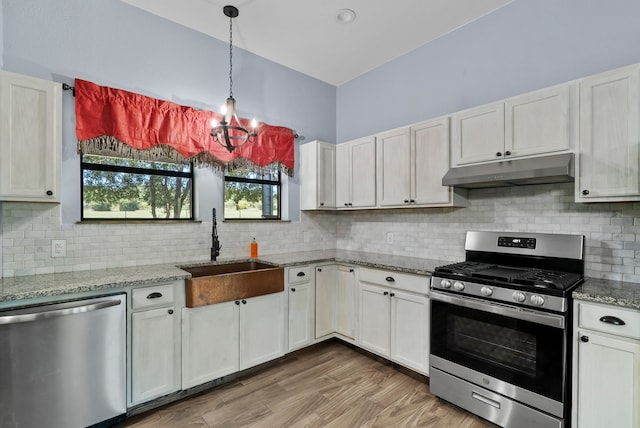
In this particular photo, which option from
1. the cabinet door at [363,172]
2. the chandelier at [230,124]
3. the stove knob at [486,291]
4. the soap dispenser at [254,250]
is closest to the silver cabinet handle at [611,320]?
the stove knob at [486,291]


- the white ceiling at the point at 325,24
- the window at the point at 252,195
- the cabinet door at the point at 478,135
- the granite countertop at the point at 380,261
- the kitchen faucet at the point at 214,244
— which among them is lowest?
the granite countertop at the point at 380,261

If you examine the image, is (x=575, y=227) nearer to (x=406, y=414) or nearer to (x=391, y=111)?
(x=406, y=414)

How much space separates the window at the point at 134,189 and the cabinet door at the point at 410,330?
213 cm

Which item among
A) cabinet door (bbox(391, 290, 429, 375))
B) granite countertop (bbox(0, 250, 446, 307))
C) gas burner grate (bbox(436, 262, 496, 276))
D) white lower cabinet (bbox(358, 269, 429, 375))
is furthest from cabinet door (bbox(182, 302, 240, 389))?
gas burner grate (bbox(436, 262, 496, 276))

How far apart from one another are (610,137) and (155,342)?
324 cm

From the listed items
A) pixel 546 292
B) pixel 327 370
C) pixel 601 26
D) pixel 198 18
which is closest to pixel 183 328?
pixel 327 370

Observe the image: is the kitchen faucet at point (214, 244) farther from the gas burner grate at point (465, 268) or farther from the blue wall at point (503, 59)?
the blue wall at point (503, 59)

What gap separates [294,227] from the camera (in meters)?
3.76

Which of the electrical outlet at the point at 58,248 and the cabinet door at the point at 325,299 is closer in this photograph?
the electrical outlet at the point at 58,248

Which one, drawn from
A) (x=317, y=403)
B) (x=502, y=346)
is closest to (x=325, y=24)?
(x=502, y=346)

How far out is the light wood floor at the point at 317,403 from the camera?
2123 mm

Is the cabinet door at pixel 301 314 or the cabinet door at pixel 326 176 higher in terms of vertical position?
the cabinet door at pixel 326 176

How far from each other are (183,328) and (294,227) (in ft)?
5.73

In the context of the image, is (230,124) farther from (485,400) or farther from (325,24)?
(485,400)
